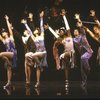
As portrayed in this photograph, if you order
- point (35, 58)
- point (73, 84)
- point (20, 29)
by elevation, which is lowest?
point (73, 84)

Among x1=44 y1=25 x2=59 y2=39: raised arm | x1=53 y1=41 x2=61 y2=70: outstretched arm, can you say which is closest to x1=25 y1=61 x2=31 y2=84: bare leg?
x1=53 y1=41 x2=61 y2=70: outstretched arm

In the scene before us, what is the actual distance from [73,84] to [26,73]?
114 centimetres

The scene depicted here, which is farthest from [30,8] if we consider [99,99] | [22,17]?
[99,99]

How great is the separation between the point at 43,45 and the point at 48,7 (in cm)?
96

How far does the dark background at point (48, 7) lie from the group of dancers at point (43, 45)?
100 mm

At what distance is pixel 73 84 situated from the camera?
9.84 meters

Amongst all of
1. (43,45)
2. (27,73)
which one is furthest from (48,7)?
(27,73)

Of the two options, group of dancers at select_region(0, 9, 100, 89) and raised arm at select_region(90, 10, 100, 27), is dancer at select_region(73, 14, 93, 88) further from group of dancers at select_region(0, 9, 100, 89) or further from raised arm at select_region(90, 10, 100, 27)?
raised arm at select_region(90, 10, 100, 27)

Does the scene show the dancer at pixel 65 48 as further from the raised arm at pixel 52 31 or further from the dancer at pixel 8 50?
the dancer at pixel 8 50

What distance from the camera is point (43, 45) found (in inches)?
388

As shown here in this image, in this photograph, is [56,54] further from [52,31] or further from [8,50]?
[8,50]

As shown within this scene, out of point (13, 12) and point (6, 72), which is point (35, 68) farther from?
point (13, 12)

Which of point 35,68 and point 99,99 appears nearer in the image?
point 99,99

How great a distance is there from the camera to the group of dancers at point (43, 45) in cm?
983
